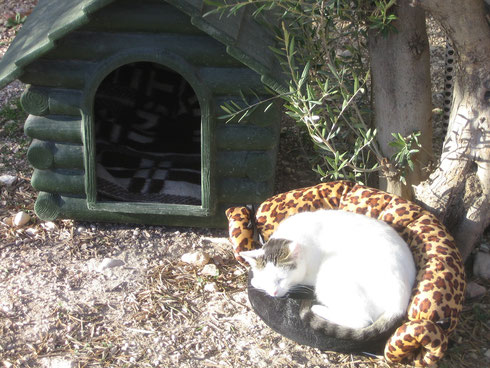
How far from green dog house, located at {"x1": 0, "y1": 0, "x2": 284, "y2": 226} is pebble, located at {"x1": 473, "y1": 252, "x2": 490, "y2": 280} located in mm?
1251

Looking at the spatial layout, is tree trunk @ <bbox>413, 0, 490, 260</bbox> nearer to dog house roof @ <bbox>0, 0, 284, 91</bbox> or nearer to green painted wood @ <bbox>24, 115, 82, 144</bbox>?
dog house roof @ <bbox>0, 0, 284, 91</bbox>

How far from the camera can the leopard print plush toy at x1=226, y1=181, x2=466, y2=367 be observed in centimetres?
278

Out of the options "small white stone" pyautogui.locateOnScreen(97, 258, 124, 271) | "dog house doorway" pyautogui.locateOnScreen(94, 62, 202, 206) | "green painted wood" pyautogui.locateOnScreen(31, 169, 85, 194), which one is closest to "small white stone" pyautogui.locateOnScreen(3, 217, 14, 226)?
"green painted wood" pyautogui.locateOnScreen(31, 169, 85, 194)

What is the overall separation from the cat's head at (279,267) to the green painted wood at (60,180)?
1.33 meters

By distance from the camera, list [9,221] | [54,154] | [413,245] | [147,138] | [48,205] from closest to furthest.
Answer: [413,245]
[54,154]
[48,205]
[9,221]
[147,138]

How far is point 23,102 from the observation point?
3.66m

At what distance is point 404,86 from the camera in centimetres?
354

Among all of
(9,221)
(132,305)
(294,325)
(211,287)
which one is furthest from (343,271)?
(9,221)

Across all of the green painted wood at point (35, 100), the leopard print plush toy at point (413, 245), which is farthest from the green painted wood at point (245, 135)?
the green painted wood at point (35, 100)

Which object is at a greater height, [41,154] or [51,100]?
[51,100]

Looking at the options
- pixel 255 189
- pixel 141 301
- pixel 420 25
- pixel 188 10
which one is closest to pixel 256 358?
pixel 141 301

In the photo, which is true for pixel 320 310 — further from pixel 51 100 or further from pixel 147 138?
pixel 147 138

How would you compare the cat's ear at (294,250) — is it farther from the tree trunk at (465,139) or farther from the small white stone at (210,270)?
the tree trunk at (465,139)

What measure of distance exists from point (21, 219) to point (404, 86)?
249cm
